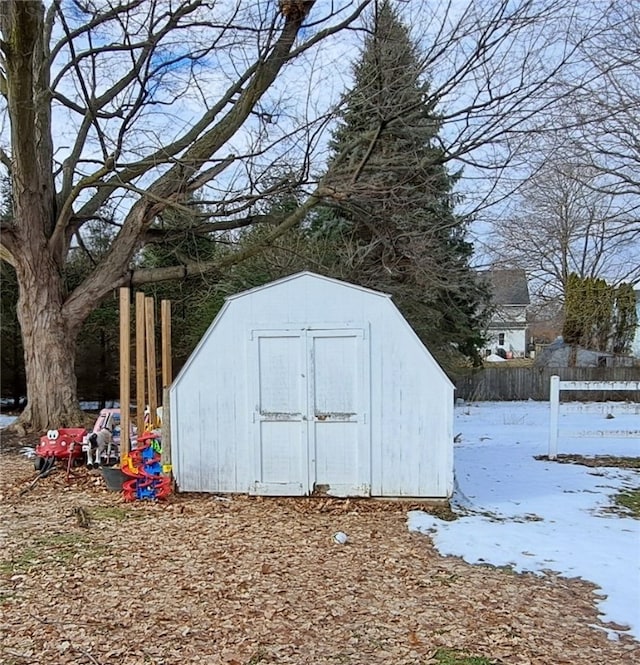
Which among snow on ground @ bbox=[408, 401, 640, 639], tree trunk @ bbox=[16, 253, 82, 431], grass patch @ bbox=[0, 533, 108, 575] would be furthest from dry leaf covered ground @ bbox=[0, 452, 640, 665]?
tree trunk @ bbox=[16, 253, 82, 431]

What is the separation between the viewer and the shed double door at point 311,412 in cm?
575

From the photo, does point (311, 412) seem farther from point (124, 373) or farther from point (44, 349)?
point (44, 349)

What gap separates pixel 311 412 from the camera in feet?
19.0

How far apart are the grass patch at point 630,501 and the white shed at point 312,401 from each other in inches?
71.5

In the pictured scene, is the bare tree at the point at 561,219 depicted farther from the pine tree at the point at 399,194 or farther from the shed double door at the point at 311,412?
the shed double door at the point at 311,412

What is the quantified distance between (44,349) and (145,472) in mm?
4394

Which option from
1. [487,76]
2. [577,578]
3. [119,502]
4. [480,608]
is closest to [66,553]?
[119,502]

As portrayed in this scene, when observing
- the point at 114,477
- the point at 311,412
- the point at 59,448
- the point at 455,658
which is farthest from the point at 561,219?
the point at 455,658

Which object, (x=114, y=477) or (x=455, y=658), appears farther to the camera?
(x=114, y=477)

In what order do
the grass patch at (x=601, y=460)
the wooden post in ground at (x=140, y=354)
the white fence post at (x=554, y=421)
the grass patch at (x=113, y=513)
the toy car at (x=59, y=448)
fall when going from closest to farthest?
the grass patch at (x=113, y=513) < the wooden post in ground at (x=140, y=354) < the toy car at (x=59, y=448) < the grass patch at (x=601, y=460) < the white fence post at (x=554, y=421)

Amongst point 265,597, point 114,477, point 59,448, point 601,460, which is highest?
point 59,448

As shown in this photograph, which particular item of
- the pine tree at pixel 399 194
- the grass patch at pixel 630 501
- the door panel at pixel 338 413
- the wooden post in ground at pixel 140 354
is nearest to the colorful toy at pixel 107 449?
the wooden post in ground at pixel 140 354

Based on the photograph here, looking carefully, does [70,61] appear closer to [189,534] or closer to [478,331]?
[189,534]

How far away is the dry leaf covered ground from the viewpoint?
2.93 m
